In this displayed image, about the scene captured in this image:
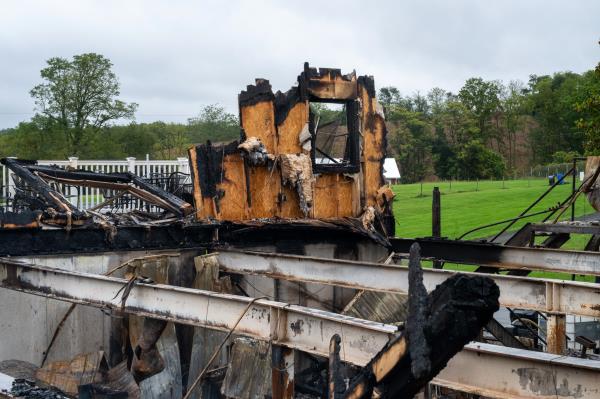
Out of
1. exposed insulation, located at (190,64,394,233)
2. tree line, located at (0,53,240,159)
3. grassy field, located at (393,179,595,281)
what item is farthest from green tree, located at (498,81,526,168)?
exposed insulation, located at (190,64,394,233)

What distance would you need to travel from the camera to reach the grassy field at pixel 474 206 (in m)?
38.4

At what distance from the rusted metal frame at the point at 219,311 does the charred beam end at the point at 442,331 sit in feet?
4.91

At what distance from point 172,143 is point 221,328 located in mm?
64392

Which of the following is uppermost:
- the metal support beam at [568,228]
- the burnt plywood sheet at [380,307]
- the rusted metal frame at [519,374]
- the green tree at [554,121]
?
the green tree at [554,121]

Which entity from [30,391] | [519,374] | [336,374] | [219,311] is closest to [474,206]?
[30,391]

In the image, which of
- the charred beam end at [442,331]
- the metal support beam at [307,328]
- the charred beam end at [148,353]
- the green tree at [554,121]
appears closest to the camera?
the charred beam end at [442,331]

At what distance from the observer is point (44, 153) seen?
46.5m

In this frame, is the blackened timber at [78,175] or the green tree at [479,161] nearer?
the blackened timber at [78,175]

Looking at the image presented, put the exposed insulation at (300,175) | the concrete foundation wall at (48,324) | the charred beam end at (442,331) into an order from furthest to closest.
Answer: the exposed insulation at (300,175) → the concrete foundation wall at (48,324) → the charred beam end at (442,331)

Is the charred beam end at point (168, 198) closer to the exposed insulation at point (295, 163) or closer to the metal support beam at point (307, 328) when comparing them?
the exposed insulation at point (295, 163)

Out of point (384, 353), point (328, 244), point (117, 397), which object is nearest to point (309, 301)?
point (328, 244)

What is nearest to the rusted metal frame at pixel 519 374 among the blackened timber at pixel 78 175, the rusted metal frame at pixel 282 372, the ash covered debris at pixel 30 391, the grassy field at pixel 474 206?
the rusted metal frame at pixel 282 372

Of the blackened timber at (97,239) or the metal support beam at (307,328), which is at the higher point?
the blackened timber at (97,239)

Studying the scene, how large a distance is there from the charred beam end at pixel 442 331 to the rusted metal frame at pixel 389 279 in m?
5.07
